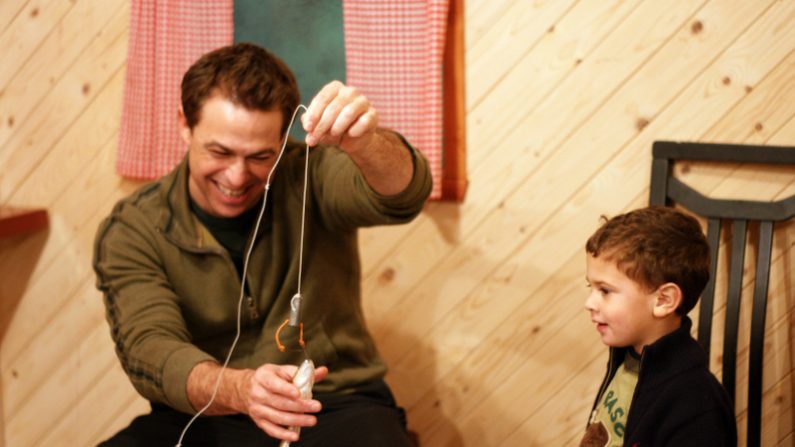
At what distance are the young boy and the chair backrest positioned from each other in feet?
1.27

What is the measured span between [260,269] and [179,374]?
12.0 inches

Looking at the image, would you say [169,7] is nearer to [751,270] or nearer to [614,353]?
[614,353]

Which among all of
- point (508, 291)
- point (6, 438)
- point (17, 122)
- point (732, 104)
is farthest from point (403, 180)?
point (6, 438)

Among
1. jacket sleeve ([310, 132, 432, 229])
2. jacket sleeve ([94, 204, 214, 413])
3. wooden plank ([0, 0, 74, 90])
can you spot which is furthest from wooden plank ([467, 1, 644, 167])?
wooden plank ([0, 0, 74, 90])

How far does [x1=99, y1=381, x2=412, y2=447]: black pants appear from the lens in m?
1.52

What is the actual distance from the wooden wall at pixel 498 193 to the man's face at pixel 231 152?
57 centimetres

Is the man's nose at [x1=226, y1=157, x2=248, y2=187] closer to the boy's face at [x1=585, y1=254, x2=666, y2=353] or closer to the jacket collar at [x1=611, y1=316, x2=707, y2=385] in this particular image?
the boy's face at [x1=585, y1=254, x2=666, y2=353]

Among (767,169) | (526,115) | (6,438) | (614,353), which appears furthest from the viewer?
(6,438)

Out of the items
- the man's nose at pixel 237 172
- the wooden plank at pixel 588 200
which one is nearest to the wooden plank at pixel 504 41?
the wooden plank at pixel 588 200

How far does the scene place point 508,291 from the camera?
198 cm

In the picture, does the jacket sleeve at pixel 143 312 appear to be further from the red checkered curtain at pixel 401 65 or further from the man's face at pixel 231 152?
the red checkered curtain at pixel 401 65

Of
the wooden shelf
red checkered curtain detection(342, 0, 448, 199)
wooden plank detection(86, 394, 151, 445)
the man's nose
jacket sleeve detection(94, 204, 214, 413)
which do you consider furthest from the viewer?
wooden plank detection(86, 394, 151, 445)

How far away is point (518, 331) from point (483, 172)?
1.29ft

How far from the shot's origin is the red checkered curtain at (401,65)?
6.14 feet
